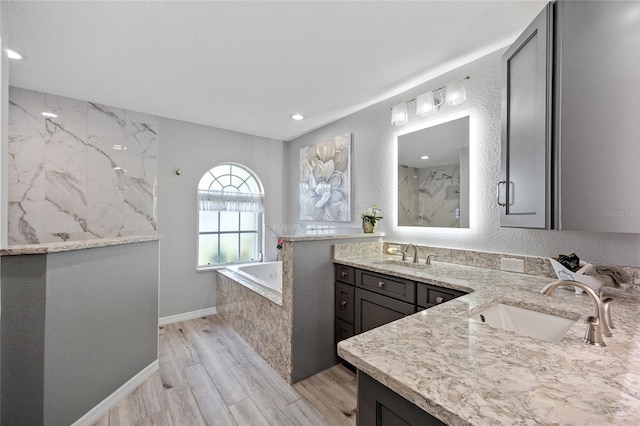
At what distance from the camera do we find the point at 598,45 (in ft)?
3.61

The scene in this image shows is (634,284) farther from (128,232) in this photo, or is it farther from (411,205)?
(128,232)

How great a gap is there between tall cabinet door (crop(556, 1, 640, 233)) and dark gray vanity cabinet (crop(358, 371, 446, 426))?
110 cm

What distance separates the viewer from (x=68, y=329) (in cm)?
152

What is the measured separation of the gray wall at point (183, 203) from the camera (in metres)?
3.24

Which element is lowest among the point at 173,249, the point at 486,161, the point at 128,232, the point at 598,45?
the point at 173,249

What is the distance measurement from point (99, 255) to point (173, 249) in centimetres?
168

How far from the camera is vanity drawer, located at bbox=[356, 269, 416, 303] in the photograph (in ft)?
5.80

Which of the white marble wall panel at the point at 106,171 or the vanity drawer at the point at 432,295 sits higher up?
the white marble wall panel at the point at 106,171

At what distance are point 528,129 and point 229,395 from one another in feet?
8.13

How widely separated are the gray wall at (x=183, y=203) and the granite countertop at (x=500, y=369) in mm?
3120

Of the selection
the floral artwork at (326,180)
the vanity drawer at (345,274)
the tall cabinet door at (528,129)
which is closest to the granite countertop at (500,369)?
the tall cabinet door at (528,129)

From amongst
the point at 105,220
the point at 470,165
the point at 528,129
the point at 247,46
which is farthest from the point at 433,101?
the point at 105,220

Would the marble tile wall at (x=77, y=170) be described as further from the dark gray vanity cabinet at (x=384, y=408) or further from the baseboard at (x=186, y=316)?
the dark gray vanity cabinet at (x=384, y=408)

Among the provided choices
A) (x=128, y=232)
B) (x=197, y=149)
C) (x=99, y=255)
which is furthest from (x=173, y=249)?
(x=99, y=255)
